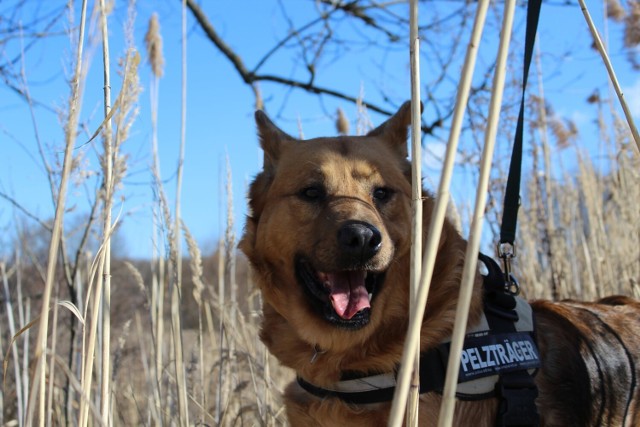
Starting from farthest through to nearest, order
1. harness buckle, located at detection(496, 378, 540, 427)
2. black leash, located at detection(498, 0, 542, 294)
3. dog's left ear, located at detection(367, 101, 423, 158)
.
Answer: dog's left ear, located at detection(367, 101, 423, 158) < black leash, located at detection(498, 0, 542, 294) < harness buckle, located at detection(496, 378, 540, 427)

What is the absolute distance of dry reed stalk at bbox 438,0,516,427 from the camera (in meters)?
1.34

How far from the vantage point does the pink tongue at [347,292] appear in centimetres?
238

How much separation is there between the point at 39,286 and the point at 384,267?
5304mm

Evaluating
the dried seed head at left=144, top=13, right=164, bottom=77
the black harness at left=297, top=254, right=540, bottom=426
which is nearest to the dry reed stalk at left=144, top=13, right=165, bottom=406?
the dried seed head at left=144, top=13, right=164, bottom=77

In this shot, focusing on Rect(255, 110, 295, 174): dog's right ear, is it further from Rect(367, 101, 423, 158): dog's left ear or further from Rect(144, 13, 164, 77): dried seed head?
Rect(144, 13, 164, 77): dried seed head

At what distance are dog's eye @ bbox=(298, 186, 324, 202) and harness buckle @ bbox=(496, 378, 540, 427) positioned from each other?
1102 millimetres

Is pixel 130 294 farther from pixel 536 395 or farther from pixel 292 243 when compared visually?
pixel 536 395

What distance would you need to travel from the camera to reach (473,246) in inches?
53.6

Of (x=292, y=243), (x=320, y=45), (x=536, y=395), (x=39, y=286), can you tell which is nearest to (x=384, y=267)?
(x=292, y=243)

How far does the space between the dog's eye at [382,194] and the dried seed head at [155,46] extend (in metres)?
2.32

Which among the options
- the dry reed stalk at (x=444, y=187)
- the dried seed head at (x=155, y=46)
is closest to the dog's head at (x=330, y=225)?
the dry reed stalk at (x=444, y=187)

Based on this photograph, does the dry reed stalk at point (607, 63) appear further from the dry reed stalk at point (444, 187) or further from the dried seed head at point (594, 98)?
the dried seed head at point (594, 98)

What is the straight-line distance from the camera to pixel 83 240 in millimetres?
4023

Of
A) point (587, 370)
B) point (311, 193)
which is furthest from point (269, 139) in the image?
point (587, 370)
